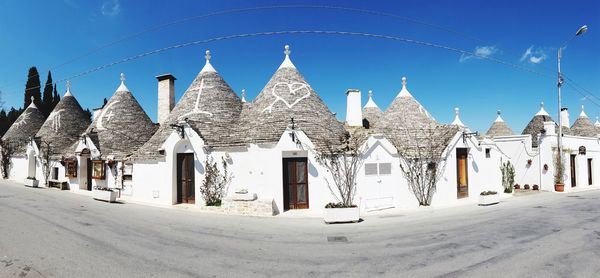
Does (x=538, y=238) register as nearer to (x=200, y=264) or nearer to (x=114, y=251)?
(x=200, y=264)

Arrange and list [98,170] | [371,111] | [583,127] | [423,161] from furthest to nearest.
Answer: [583,127], [371,111], [98,170], [423,161]

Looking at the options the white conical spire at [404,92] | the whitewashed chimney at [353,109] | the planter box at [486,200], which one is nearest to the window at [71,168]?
the whitewashed chimney at [353,109]

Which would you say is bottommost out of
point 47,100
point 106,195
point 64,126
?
point 106,195

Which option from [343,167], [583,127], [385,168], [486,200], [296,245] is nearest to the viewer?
[296,245]

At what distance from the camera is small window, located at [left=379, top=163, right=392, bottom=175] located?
1479cm

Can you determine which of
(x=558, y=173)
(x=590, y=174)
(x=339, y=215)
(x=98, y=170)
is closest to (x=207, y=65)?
(x=98, y=170)

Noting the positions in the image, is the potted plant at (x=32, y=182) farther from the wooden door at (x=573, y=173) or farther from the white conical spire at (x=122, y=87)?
the wooden door at (x=573, y=173)

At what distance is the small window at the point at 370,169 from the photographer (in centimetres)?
1442

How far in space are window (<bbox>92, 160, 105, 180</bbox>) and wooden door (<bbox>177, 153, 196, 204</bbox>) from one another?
7.09 m

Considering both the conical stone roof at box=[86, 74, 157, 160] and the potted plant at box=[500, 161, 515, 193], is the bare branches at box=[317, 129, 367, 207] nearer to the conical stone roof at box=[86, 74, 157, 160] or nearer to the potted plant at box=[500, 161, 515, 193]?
the potted plant at box=[500, 161, 515, 193]

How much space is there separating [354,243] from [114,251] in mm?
6180

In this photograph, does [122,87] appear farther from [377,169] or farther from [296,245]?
[296,245]

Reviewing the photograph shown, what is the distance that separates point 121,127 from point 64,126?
26.2ft

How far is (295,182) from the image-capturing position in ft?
47.6
